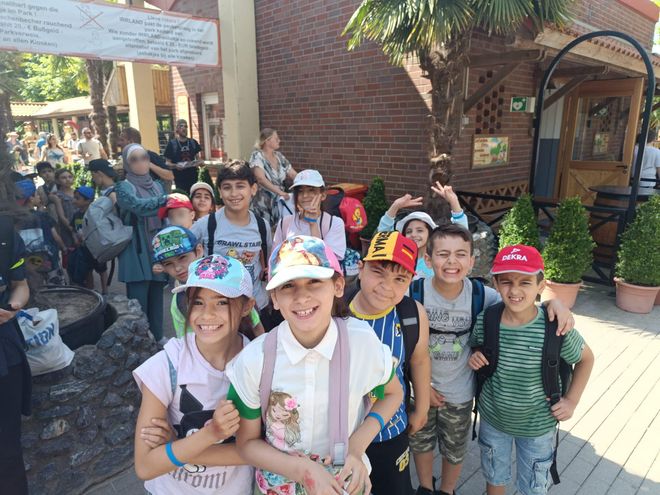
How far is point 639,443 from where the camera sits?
3076 millimetres

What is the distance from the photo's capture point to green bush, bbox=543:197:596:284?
16.6 feet

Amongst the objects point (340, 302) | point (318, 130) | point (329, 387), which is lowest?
point (329, 387)

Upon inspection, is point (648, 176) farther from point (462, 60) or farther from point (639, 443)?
point (639, 443)

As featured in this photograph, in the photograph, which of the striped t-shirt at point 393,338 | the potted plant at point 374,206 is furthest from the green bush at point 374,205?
the striped t-shirt at point 393,338

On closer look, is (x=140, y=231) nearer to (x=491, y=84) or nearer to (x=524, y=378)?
(x=524, y=378)

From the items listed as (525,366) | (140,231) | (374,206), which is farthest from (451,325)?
(374,206)

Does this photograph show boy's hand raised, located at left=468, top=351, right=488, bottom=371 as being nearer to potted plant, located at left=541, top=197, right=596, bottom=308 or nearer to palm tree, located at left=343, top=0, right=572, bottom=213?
potted plant, located at left=541, top=197, right=596, bottom=308

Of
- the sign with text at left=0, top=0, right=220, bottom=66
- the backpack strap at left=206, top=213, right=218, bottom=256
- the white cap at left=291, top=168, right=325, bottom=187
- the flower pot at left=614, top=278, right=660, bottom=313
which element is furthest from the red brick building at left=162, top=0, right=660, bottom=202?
the backpack strap at left=206, top=213, right=218, bottom=256

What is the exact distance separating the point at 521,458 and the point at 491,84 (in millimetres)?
5543

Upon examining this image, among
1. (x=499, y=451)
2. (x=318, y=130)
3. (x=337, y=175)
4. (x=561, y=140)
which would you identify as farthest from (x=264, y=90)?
(x=499, y=451)

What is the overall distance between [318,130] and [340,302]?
745 centimetres

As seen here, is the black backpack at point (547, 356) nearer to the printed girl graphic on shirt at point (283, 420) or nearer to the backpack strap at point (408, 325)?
the backpack strap at point (408, 325)

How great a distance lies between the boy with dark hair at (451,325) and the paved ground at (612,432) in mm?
691

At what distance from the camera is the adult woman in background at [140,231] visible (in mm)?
3799
